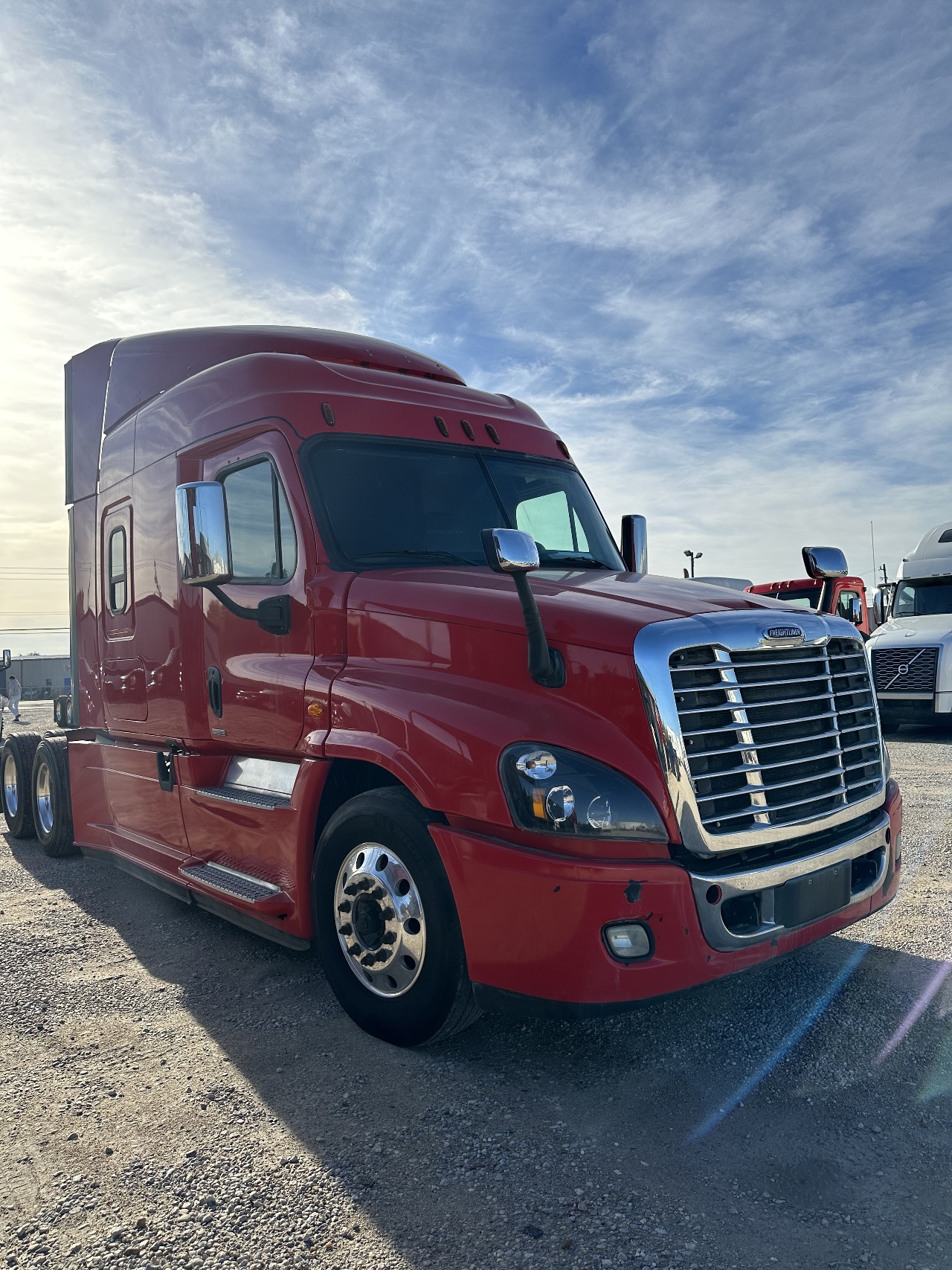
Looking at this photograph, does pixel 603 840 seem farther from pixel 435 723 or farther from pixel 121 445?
pixel 121 445

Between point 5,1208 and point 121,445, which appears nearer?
point 5,1208

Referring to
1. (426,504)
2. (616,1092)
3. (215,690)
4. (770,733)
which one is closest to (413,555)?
(426,504)

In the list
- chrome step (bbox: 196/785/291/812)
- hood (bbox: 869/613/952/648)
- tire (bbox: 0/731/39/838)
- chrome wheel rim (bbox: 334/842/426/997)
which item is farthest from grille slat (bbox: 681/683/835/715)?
hood (bbox: 869/613/952/648)

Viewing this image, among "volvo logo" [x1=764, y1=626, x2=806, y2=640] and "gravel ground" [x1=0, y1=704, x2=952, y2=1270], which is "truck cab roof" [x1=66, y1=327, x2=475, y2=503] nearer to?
"volvo logo" [x1=764, y1=626, x2=806, y2=640]

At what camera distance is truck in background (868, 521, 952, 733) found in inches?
538

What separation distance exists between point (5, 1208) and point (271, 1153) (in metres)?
0.74

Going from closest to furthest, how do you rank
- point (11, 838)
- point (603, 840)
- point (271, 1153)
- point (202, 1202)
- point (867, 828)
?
1. point (202, 1202)
2. point (271, 1153)
3. point (603, 840)
4. point (867, 828)
5. point (11, 838)

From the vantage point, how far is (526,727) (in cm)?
324

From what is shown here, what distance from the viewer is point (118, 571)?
6.20 m

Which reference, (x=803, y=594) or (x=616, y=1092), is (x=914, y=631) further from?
(x=616, y=1092)

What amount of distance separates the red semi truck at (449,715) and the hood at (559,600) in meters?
0.02

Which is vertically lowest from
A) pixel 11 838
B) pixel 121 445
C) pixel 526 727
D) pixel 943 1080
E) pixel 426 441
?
pixel 943 1080

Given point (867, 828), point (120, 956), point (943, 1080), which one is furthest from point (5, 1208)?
point (867, 828)

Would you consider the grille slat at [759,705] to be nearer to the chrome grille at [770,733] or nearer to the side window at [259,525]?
the chrome grille at [770,733]
